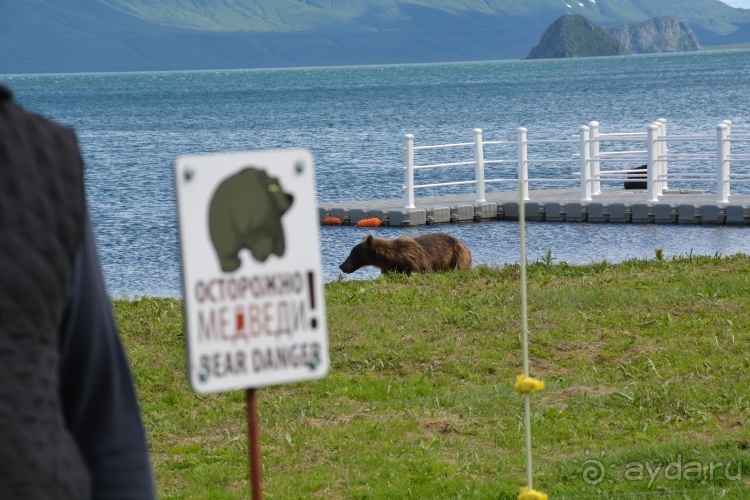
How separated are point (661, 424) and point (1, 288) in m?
6.58

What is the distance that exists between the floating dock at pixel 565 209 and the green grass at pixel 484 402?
9902 millimetres

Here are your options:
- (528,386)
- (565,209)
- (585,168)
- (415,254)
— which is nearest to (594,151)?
(585,168)

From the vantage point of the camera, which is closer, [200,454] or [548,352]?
[200,454]

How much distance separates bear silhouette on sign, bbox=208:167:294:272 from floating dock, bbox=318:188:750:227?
21402mm

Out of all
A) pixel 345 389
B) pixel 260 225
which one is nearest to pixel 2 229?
pixel 260 225

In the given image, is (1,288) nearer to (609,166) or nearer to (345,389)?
(345,389)

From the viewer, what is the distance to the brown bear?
51.4 feet

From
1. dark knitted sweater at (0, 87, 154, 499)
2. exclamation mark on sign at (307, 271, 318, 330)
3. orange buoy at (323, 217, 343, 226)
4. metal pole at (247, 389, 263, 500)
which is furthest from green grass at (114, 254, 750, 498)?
orange buoy at (323, 217, 343, 226)

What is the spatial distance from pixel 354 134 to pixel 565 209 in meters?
53.9

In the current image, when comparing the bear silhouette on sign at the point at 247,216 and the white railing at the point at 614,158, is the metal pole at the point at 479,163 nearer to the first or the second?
the white railing at the point at 614,158

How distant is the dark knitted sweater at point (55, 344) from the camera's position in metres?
1.71

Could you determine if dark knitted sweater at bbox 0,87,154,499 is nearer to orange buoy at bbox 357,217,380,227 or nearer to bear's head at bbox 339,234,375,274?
bear's head at bbox 339,234,375,274

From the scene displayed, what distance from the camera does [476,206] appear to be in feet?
82.7

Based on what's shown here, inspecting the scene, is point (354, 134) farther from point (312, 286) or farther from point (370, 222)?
point (312, 286)
